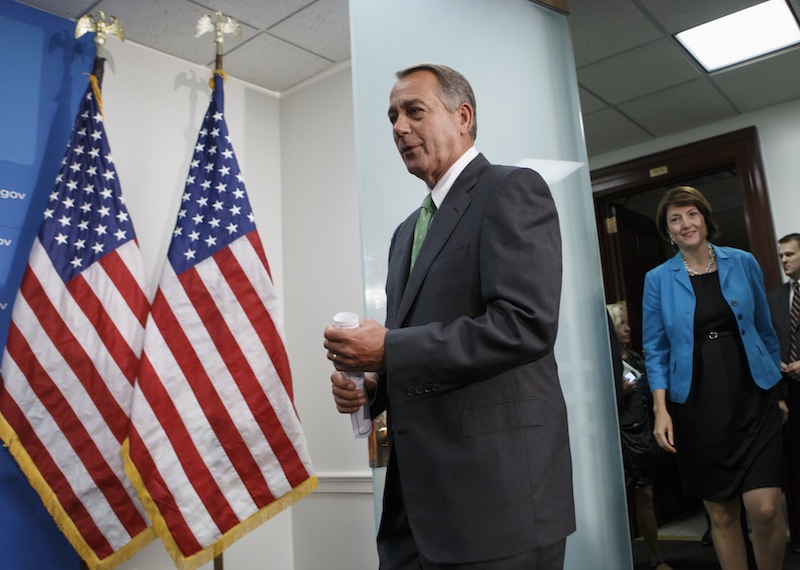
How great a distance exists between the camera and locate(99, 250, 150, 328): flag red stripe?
2.87m

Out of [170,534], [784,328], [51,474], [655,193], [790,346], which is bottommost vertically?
[170,534]

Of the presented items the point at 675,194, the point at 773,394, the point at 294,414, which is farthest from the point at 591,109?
the point at 294,414

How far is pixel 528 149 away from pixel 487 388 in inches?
56.8

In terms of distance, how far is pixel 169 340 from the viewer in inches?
111

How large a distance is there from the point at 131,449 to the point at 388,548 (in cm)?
167

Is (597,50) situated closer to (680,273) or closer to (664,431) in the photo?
(680,273)

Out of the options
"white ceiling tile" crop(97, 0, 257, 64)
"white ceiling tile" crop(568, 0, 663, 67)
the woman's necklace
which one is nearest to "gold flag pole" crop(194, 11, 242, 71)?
"white ceiling tile" crop(97, 0, 257, 64)

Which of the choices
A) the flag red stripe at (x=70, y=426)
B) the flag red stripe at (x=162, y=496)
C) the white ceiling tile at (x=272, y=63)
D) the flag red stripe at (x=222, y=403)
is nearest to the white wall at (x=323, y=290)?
the white ceiling tile at (x=272, y=63)

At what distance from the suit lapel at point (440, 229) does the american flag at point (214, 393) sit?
5.63 feet

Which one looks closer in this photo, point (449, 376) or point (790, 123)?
point (449, 376)

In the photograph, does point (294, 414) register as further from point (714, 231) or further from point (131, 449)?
point (714, 231)

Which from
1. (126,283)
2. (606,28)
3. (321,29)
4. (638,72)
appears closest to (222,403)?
(126,283)

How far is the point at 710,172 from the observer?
203 inches

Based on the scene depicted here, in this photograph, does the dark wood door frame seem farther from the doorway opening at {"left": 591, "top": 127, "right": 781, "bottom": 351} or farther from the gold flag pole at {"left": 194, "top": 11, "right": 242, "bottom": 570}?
the gold flag pole at {"left": 194, "top": 11, "right": 242, "bottom": 570}
